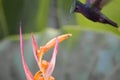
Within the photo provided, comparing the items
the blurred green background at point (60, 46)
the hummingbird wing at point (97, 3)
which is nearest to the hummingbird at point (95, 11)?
the hummingbird wing at point (97, 3)

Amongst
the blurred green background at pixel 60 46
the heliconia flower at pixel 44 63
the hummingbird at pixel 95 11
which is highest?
the hummingbird at pixel 95 11

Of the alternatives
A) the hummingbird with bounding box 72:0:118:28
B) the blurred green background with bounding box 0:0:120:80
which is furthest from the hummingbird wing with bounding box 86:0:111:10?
the blurred green background with bounding box 0:0:120:80

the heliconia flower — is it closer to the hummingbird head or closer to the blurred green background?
the hummingbird head

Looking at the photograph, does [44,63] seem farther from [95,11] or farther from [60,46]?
[60,46]

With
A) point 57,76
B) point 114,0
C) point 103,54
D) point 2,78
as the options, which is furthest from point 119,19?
point 2,78

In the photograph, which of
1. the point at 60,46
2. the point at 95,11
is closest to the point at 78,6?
the point at 95,11

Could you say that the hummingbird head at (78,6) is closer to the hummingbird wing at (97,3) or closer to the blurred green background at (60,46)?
the hummingbird wing at (97,3)

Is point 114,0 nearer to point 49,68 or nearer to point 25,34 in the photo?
point 49,68

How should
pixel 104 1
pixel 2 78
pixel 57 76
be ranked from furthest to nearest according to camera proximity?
pixel 2 78, pixel 57 76, pixel 104 1
